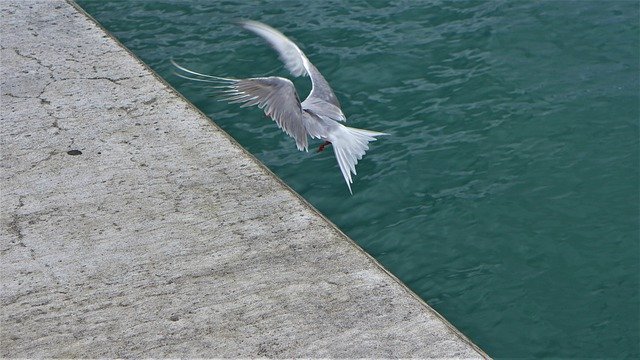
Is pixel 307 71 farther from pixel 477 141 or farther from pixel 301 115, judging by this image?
pixel 477 141

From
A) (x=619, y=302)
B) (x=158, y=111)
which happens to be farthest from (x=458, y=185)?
(x=158, y=111)

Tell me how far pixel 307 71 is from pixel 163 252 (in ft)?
5.52

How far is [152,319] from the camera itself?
506 centimetres

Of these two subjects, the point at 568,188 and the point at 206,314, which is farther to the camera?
the point at 568,188

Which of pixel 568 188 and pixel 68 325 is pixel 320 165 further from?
pixel 68 325

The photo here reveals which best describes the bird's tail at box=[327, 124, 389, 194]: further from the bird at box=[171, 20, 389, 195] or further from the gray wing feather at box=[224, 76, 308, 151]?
the gray wing feather at box=[224, 76, 308, 151]

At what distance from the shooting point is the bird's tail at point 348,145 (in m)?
6.12

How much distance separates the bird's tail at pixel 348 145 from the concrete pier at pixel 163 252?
0.36 metres

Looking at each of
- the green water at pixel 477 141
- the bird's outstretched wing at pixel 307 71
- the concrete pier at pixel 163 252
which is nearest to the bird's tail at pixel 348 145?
the bird's outstretched wing at pixel 307 71

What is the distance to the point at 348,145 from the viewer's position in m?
6.20

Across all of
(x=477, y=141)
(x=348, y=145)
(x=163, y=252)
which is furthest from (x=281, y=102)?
(x=477, y=141)

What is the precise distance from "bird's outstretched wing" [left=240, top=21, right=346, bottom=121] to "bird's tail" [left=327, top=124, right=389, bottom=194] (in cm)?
14

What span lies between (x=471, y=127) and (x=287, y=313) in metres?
3.27

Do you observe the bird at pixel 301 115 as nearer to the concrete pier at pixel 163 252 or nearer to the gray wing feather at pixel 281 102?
the gray wing feather at pixel 281 102
